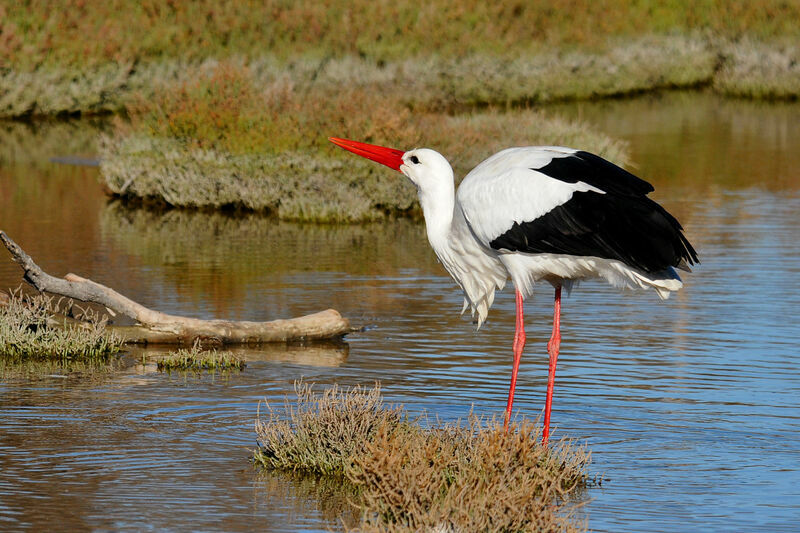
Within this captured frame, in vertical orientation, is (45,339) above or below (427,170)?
below

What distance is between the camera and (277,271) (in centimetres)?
1792

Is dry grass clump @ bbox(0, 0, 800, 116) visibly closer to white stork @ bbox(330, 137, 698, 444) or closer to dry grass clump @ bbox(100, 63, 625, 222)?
dry grass clump @ bbox(100, 63, 625, 222)

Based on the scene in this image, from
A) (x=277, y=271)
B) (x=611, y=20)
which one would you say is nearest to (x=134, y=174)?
(x=277, y=271)

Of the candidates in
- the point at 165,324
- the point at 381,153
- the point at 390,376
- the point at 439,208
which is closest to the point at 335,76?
the point at 165,324

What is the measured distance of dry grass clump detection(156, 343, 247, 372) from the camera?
12375 millimetres

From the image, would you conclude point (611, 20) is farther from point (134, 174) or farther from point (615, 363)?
point (615, 363)

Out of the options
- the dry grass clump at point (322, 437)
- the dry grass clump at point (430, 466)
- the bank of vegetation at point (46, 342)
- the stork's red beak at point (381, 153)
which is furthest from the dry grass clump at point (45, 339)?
the dry grass clump at point (322, 437)

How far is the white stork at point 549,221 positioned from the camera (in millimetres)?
9305

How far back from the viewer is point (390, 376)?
12.2 metres

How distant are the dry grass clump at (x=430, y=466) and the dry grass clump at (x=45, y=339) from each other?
3.49 meters

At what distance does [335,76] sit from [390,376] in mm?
32394

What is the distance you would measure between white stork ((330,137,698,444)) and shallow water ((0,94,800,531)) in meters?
1.19

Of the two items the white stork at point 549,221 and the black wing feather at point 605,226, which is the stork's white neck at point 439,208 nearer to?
the white stork at point 549,221

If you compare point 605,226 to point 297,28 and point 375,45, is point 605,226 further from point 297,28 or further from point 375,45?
point 297,28
